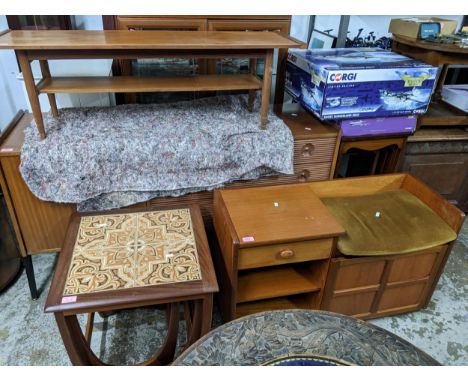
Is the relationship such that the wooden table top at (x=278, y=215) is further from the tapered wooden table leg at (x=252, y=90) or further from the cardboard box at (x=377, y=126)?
the tapered wooden table leg at (x=252, y=90)

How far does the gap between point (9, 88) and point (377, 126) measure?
2085 millimetres

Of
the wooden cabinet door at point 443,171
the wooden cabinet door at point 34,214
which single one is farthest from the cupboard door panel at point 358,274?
the wooden cabinet door at point 34,214

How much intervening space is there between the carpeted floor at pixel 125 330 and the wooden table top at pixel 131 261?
1.76 feet

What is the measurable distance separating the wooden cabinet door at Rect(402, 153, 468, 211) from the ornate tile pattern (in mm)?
1315

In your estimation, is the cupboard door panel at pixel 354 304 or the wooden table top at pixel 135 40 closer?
the wooden table top at pixel 135 40

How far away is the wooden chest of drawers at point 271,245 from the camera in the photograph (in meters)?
1.44

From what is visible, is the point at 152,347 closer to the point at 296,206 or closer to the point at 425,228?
the point at 296,206

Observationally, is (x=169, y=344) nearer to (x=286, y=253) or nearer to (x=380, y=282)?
(x=286, y=253)

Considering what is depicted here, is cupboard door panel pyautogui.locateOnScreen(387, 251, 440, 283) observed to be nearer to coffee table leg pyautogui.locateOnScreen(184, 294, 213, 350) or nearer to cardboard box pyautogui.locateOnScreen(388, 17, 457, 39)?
coffee table leg pyautogui.locateOnScreen(184, 294, 213, 350)

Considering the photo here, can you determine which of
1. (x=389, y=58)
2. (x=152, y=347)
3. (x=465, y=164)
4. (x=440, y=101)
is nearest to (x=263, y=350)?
(x=152, y=347)

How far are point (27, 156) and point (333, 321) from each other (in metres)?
1.25

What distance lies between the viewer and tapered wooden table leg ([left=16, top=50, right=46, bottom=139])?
1.40m

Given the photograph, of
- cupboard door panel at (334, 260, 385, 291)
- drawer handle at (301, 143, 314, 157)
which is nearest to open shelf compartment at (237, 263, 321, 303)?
cupboard door panel at (334, 260, 385, 291)

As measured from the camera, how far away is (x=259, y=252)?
4.72 ft
